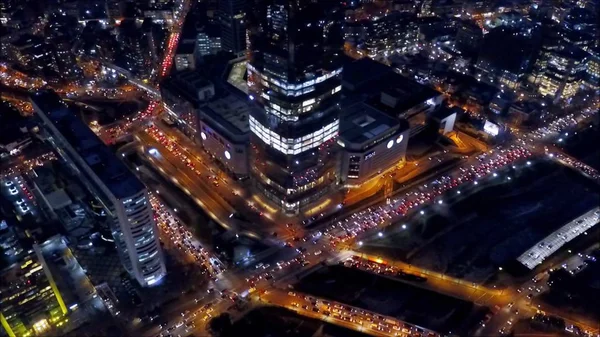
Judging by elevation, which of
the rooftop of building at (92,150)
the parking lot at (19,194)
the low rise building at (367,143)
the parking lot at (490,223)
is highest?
the rooftop of building at (92,150)

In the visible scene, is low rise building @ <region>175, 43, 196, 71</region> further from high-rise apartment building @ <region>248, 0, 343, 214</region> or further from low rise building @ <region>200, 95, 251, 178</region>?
high-rise apartment building @ <region>248, 0, 343, 214</region>

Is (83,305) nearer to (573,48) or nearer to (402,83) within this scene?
(402,83)

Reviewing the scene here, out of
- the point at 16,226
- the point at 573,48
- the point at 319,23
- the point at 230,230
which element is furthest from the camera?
the point at 573,48

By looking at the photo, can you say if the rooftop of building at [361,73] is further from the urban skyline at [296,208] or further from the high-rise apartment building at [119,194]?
the high-rise apartment building at [119,194]

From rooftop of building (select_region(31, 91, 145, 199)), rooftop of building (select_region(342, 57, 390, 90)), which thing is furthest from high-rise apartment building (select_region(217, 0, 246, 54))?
rooftop of building (select_region(31, 91, 145, 199))

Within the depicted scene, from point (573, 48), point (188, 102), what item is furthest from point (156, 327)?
point (573, 48)

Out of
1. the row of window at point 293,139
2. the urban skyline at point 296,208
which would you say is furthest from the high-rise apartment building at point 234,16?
the row of window at point 293,139

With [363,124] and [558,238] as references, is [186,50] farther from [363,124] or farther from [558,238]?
[558,238]

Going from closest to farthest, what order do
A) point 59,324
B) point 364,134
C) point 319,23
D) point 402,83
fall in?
point 59,324 < point 319,23 < point 364,134 < point 402,83
